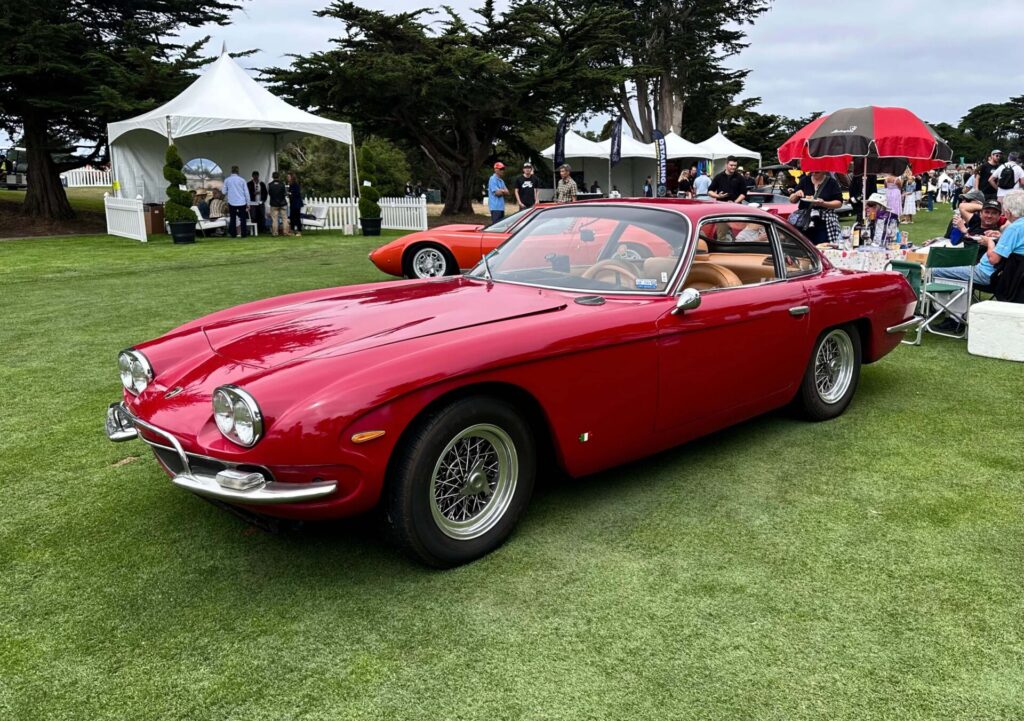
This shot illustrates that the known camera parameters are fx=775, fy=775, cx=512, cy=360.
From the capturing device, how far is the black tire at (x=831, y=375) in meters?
4.71

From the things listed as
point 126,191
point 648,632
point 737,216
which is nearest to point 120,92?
point 126,191

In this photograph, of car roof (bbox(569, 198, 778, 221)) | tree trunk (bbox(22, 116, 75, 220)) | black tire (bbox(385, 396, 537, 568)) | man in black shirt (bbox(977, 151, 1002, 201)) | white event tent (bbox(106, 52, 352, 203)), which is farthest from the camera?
tree trunk (bbox(22, 116, 75, 220))

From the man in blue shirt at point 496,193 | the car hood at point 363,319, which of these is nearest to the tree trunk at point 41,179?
the man in blue shirt at point 496,193

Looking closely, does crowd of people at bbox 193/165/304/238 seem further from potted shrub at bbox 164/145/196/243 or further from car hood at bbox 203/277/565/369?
car hood at bbox 203/277/565/369

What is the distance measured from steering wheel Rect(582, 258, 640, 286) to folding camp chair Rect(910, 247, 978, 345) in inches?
172

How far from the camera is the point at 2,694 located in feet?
7.76

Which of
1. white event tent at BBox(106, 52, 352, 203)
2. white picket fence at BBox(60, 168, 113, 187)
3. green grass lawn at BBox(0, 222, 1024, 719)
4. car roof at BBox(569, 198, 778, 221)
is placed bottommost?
green grass lawn at BBox(0, 222, 1024, 719)

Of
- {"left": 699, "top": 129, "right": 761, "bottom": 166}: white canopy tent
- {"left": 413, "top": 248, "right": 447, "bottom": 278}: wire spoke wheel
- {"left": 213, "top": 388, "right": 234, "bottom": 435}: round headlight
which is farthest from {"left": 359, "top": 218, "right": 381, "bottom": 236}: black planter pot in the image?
{"left": 213, "top": 388, "right": 234, "bottom": 435}: round headlight

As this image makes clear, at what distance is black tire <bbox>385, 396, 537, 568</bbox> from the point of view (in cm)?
286

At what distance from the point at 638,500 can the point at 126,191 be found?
2154 cm

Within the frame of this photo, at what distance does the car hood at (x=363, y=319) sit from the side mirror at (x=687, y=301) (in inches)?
21.9

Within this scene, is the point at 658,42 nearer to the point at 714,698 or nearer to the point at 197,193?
the point at 197,193

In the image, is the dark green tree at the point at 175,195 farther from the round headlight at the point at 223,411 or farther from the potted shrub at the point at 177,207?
the round headlight at the point at 223,411

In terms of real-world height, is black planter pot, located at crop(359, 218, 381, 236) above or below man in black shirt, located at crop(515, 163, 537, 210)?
below
